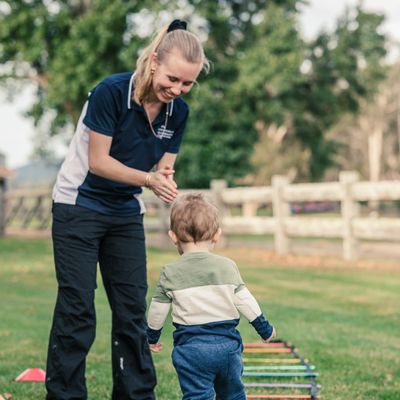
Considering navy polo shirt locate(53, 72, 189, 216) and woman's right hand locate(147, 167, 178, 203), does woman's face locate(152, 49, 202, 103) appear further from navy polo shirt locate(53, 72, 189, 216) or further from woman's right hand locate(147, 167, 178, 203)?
woman's right hand locate(147, 167, 178, 203)

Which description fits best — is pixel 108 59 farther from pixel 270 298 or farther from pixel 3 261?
pixel 270 298

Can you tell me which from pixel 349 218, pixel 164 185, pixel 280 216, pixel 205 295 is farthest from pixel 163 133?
pixel 280 216

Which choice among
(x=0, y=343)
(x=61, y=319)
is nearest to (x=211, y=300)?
(x=61, y=319)

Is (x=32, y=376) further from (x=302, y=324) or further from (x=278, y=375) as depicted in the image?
(x=302, y=324)

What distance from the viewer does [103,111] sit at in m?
3.73

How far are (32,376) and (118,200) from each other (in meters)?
1.57

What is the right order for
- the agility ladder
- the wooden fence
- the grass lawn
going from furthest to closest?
the wooden fence, the grass lawn, the agility ladder

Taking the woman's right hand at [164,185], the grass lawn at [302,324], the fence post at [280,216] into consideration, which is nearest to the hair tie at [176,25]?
the woman's right hand at [164,185]

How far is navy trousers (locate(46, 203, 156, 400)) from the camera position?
12.8 ft

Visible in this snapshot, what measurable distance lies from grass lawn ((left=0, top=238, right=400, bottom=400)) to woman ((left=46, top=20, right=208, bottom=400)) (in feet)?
1.93

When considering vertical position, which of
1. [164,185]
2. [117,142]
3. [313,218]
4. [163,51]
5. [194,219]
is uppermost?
[163,51]

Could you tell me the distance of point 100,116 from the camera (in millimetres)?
3732

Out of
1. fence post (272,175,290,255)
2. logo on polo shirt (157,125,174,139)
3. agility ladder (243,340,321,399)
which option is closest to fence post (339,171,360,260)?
fence post (272,175,290,255)

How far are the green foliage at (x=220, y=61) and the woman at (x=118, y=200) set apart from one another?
20374 millimetres
